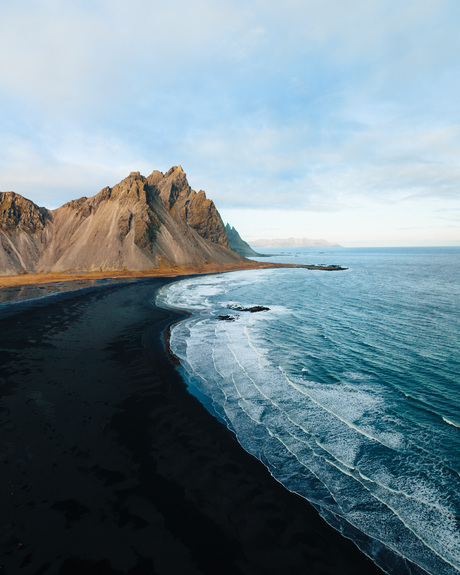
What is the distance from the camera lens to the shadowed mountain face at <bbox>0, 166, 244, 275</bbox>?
283ft

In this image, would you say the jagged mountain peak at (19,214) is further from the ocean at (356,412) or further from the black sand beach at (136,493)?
the black sand beach at (136,493)

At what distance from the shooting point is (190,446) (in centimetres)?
1133

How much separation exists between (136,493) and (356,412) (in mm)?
11329

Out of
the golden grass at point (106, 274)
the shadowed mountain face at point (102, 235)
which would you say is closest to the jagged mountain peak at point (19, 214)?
the shadowed mountain face at point (102, 235)

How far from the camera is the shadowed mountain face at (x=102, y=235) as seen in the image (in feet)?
283

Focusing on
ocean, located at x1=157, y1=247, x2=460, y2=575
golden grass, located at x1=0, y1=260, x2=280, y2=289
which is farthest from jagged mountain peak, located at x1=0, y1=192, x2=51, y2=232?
ocean, located at x1=157, y1=247, x2=460, y2=575

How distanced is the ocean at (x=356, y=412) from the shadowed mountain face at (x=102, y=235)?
232 feet

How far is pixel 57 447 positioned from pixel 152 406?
4490 mm

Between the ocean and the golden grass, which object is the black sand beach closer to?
the ocean

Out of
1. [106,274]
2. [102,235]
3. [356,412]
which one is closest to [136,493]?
[356,412]

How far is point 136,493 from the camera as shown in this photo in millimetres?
8875

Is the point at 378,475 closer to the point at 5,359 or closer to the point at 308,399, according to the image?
the point at 308,399

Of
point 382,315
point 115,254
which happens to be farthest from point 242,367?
point 115,254

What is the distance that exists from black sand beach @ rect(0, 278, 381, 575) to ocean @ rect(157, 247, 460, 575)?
111 centimetres
